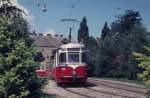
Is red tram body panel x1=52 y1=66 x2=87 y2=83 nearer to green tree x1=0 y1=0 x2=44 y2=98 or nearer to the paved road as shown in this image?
the paved road

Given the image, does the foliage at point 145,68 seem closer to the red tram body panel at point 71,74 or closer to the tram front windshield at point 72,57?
the red tram body panel at point 71,74

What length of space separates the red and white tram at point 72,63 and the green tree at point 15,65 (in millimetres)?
15760

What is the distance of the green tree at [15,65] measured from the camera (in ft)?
41.9

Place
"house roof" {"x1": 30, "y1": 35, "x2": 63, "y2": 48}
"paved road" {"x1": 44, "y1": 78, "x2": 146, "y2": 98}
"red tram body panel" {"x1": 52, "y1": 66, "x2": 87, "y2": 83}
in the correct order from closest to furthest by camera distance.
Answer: "paved road" {"x1": 44, "y1": 78, "x2": 146, "y2": 98}
"red tram body panel" {"x1": 52, "y1": 66, "x2": 87, "y2": 83}
"house roof" {"x1": 30, "y1": 35, "x2": 63, "y2": 48}

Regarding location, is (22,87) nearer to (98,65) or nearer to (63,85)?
(63,85)

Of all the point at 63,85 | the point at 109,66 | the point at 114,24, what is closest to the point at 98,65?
the point at 109,66

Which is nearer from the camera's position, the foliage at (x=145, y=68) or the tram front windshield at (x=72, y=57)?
the foliage at (x=145, y=68)

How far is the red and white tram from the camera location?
96.3 feet

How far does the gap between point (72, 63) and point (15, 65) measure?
1644cm

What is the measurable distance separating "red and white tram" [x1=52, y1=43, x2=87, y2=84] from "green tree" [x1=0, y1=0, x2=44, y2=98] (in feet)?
51.7

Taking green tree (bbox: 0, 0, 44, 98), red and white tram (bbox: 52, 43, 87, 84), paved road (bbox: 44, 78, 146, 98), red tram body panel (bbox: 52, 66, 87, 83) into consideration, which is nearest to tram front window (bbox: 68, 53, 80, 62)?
red and white tram (bbox: 52, 43, 87, 84)

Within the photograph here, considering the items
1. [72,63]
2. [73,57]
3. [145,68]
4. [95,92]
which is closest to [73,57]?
[73,57]

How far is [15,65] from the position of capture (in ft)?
42.7

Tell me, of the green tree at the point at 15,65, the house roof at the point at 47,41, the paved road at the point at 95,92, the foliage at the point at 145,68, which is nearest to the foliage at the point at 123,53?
the paved road at the point at 95,92
